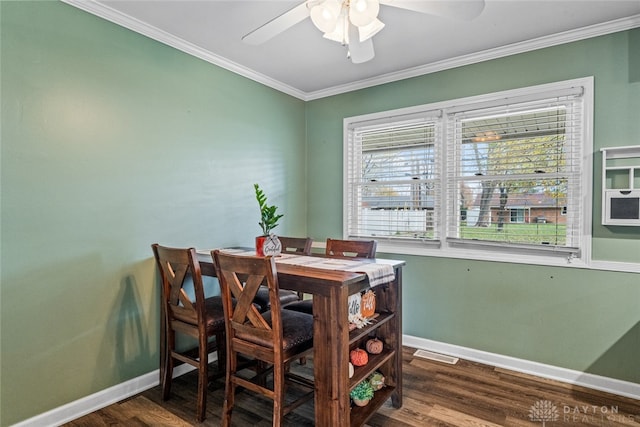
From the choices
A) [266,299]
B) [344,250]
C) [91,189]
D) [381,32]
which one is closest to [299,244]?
[344,250]

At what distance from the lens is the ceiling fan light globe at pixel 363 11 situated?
1585 millimetres

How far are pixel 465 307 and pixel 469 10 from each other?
2276 millimetres

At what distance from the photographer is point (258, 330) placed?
5.99 ft

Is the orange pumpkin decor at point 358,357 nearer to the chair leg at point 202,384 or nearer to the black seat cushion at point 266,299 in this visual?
the black seat cushion at point 266,299

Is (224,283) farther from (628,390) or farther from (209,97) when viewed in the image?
(628,390)

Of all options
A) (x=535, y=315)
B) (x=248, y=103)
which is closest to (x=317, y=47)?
(x=248, y=103)

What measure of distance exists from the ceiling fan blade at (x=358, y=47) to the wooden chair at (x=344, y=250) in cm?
125

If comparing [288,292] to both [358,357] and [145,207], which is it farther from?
[145,207]

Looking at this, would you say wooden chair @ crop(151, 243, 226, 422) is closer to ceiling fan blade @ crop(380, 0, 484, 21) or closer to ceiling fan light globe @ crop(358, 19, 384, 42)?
ceiling fan light globe @ crop(358, 19, 384, 42)

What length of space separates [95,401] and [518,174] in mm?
3330

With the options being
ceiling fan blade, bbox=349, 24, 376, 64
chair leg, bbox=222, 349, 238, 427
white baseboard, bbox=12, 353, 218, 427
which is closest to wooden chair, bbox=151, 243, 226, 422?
white baseboard, bbox=12, 353, 218, 427

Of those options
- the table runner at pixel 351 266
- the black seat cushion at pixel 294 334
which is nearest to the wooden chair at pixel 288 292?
the table runner at pixel 351 266

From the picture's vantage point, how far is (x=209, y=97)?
2.91m

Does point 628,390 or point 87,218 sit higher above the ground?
point 87,218
